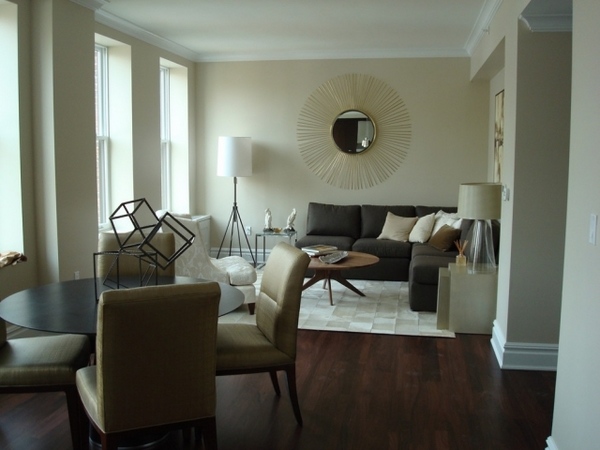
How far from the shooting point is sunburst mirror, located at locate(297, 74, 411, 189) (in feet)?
23.7

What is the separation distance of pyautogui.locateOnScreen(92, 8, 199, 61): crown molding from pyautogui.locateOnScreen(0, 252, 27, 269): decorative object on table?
2.25 m

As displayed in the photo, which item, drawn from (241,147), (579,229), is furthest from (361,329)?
(241,147)

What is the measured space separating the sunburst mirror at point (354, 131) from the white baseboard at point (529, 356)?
368cm

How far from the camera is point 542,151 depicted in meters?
3.71

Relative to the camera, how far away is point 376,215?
23.2 ft

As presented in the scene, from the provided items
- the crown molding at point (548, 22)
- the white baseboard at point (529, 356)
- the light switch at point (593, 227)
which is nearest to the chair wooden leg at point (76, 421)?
the light switch at point (593, 227)

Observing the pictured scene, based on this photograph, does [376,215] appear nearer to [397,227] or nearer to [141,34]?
[397,227]

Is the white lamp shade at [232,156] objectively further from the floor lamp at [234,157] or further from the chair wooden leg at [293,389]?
the chair wooden leg at [293,389]

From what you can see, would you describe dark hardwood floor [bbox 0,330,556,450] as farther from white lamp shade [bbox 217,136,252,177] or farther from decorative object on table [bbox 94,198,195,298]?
white lamp shade [bbox 217,136,252,177]

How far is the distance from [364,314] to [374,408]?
1921mm

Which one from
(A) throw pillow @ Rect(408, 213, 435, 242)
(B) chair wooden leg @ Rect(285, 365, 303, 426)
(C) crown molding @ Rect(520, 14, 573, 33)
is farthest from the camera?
(A) throw pillow @ Rect(408, 213, 435, 242)

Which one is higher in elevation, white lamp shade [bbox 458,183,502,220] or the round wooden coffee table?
white lamp shade [bbox 458,183,502,220]

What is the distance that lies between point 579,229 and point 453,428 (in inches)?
49.5

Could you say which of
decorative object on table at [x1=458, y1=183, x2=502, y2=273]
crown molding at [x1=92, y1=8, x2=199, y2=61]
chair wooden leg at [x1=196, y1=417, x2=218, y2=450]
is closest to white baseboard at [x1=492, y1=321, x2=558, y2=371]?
decorative object on table at [x1=458, y1=183, x2=502, y2=273]
